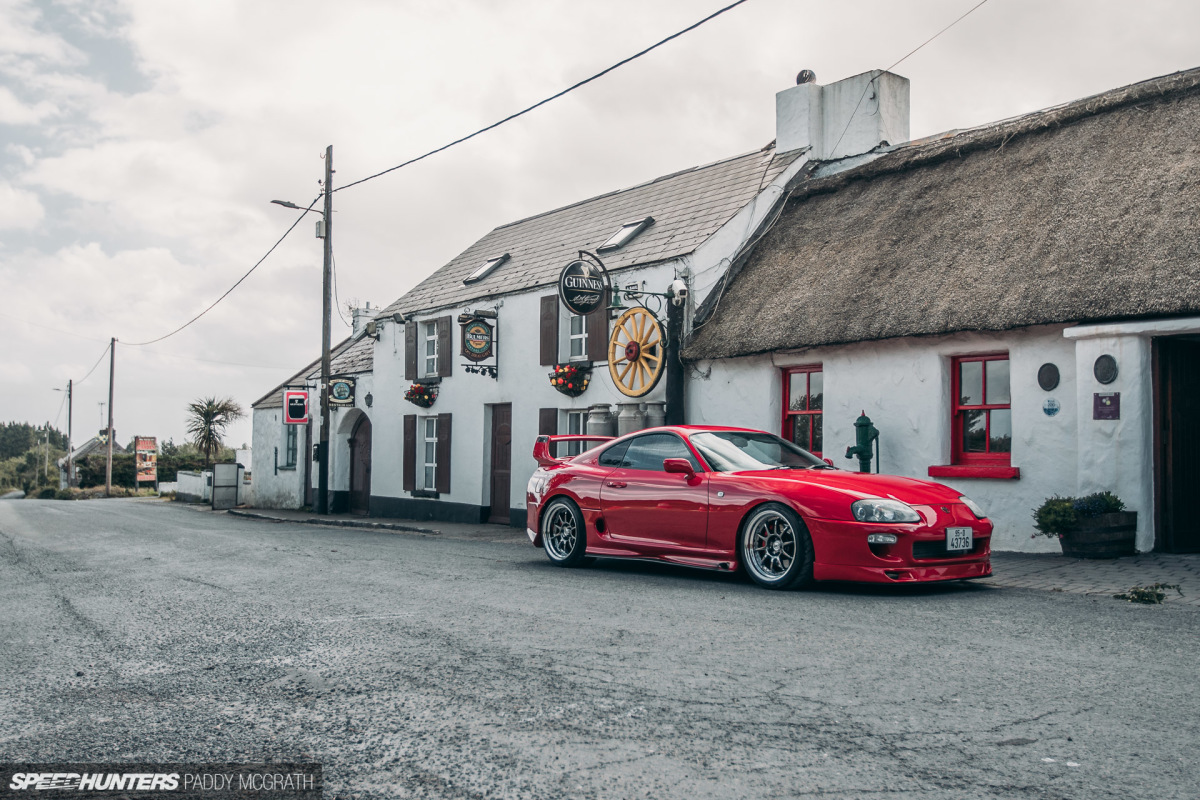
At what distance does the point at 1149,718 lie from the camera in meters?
4.08

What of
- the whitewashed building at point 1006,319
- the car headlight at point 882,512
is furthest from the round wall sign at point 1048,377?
the car headlight at point 882,512

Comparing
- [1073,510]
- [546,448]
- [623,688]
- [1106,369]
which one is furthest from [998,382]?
[623,688]

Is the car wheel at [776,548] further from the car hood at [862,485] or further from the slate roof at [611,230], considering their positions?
the slate roof at [611,230]

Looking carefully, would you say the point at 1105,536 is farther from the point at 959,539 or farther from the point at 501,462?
the point at 501,462

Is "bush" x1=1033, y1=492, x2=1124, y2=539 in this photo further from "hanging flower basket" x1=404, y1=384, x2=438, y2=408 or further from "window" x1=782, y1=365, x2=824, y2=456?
"hanging flower basket" x1=404, y1=384, x2=438, y2=408

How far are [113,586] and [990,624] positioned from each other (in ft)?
23.8

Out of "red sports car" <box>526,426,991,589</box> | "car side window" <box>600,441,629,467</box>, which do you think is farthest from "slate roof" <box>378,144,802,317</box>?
"red sports car" <box>526,426,991,589</box>

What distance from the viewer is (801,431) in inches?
589

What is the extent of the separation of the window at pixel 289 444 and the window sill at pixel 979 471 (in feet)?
72.7

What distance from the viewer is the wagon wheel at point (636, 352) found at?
16828 millimetres

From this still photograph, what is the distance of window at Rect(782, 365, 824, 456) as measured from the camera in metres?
14.7

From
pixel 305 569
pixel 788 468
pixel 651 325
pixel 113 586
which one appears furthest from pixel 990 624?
pixel 651 325

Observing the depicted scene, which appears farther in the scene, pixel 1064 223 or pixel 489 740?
pixel 1064 223

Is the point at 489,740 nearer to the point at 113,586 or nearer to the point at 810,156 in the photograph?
the point at 113,586
